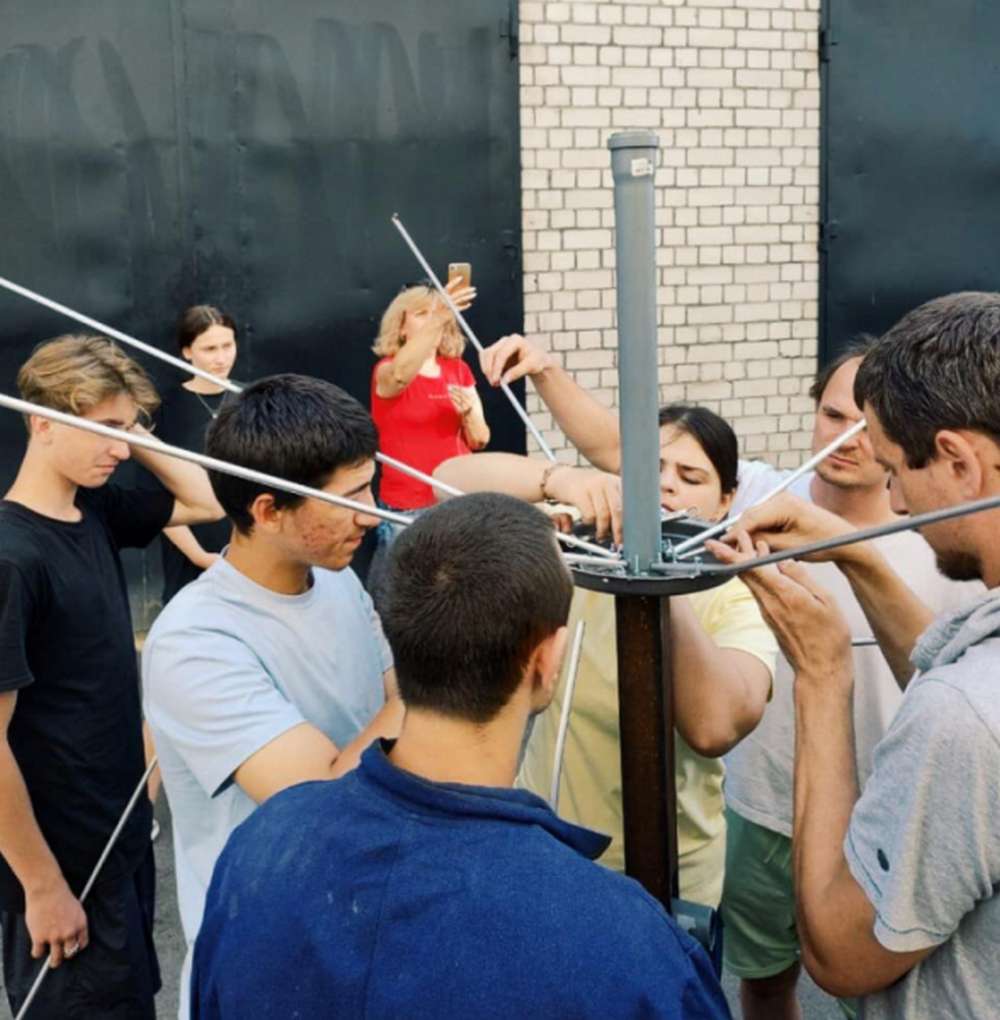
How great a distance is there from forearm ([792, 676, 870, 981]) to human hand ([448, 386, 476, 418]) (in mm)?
4060

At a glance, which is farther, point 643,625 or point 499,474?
point 499,474

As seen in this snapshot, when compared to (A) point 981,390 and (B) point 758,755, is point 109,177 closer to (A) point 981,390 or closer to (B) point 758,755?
(B) point 758,755

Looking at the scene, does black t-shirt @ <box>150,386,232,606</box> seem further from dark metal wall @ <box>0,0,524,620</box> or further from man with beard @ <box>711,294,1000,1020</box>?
man with beard @ <box>711,294,1000,1020</box>

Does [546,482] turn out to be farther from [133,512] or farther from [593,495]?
[133,512]

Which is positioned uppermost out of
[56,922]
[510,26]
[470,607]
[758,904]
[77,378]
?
[510,26]

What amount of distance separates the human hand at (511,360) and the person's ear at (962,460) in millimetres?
893

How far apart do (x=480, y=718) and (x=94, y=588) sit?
4.91 feet

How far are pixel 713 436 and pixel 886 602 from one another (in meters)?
0.71

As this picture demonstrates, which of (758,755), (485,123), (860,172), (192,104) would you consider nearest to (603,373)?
(485,123)

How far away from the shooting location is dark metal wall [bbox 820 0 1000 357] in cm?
717

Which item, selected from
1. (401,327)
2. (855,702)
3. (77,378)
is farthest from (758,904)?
(401,327)

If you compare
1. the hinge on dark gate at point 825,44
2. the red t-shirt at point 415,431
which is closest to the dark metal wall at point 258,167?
the red t-shirt at point 415,431

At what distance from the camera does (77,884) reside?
261cm

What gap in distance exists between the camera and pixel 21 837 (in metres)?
2.40
